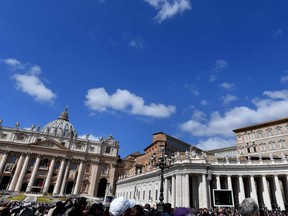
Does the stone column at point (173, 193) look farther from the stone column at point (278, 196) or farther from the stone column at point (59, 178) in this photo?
the stone column at point (59, 178)

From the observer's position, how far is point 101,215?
5.50 metres

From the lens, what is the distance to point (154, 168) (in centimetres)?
4069

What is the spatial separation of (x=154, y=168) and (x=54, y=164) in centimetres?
4018

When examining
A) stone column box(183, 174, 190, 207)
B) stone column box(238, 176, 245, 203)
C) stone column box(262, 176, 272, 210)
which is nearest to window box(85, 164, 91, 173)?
stone column box(183, 174, 190, 207)

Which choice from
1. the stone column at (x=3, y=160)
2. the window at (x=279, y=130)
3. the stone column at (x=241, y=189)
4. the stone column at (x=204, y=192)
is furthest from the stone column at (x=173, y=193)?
the stone column at (x=3, y=160)

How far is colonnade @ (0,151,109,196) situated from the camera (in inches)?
2384

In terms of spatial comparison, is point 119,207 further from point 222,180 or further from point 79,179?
point 79,179

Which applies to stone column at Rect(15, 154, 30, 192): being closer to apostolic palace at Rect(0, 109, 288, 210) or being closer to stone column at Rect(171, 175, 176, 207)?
apostolic palace at Rect(0, 109, 288, 210)

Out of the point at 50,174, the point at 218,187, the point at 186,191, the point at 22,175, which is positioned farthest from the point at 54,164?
the point at 218,187

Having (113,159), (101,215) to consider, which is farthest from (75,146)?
(101,215)

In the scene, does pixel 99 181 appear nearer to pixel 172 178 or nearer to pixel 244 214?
pixel 172 178

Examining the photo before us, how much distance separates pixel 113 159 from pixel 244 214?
73.2 meters

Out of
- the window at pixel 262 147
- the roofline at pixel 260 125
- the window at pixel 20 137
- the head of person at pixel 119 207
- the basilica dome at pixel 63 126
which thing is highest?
the basilica dome at pixel 63 126

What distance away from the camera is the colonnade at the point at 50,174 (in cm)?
6056
